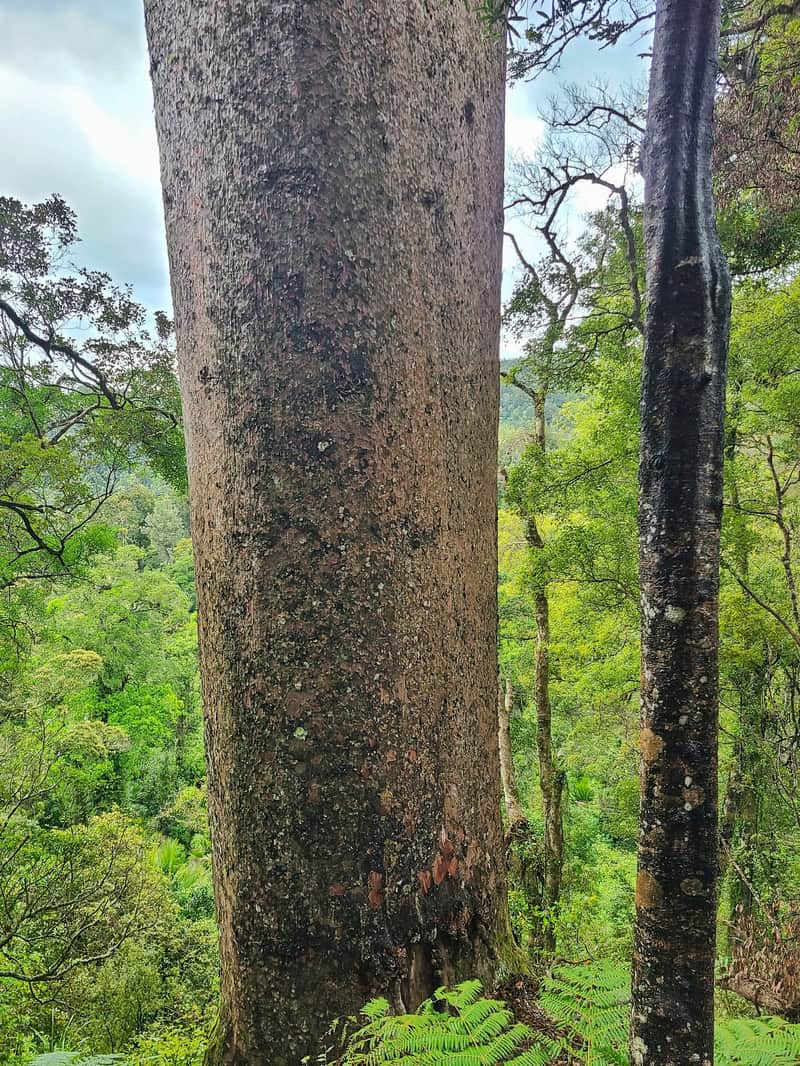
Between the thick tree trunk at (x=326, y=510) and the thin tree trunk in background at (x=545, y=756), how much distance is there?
886 centimetres

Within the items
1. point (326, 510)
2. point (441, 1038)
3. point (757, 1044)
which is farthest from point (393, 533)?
point (757, 1044)

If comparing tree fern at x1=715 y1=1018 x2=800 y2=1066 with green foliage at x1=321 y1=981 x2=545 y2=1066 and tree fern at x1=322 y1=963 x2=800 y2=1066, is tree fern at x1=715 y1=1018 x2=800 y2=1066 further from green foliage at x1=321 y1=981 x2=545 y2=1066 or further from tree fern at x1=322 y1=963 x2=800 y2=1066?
green foliage at x1=321 y1=981 x2=545 y2=1066

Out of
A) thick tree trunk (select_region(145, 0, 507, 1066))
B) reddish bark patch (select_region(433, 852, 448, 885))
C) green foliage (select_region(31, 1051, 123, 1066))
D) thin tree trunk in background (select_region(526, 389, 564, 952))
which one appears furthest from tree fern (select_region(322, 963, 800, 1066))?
thin tree trunk in background (select_region(526, 389, 564, 952))

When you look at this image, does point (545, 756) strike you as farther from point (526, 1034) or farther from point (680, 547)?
point (680, 547)

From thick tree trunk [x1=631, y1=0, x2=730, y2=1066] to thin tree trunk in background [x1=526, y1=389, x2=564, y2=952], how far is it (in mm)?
9165

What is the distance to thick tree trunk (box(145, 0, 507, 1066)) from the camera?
1357 millimetres

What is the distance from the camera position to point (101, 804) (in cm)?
2086

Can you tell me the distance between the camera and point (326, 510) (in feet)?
4.58

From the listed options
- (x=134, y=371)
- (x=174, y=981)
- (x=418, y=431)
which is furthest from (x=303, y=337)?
(x=174, y=981)

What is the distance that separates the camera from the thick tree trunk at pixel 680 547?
3.36 feet

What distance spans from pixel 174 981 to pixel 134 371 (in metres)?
9.85

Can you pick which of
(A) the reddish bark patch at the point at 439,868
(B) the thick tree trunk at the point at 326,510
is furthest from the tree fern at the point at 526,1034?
(A) the reddish bark patch at the point at 439,868

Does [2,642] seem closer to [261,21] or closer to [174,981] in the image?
[174,981]

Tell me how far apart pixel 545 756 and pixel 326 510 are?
10.7 meters
